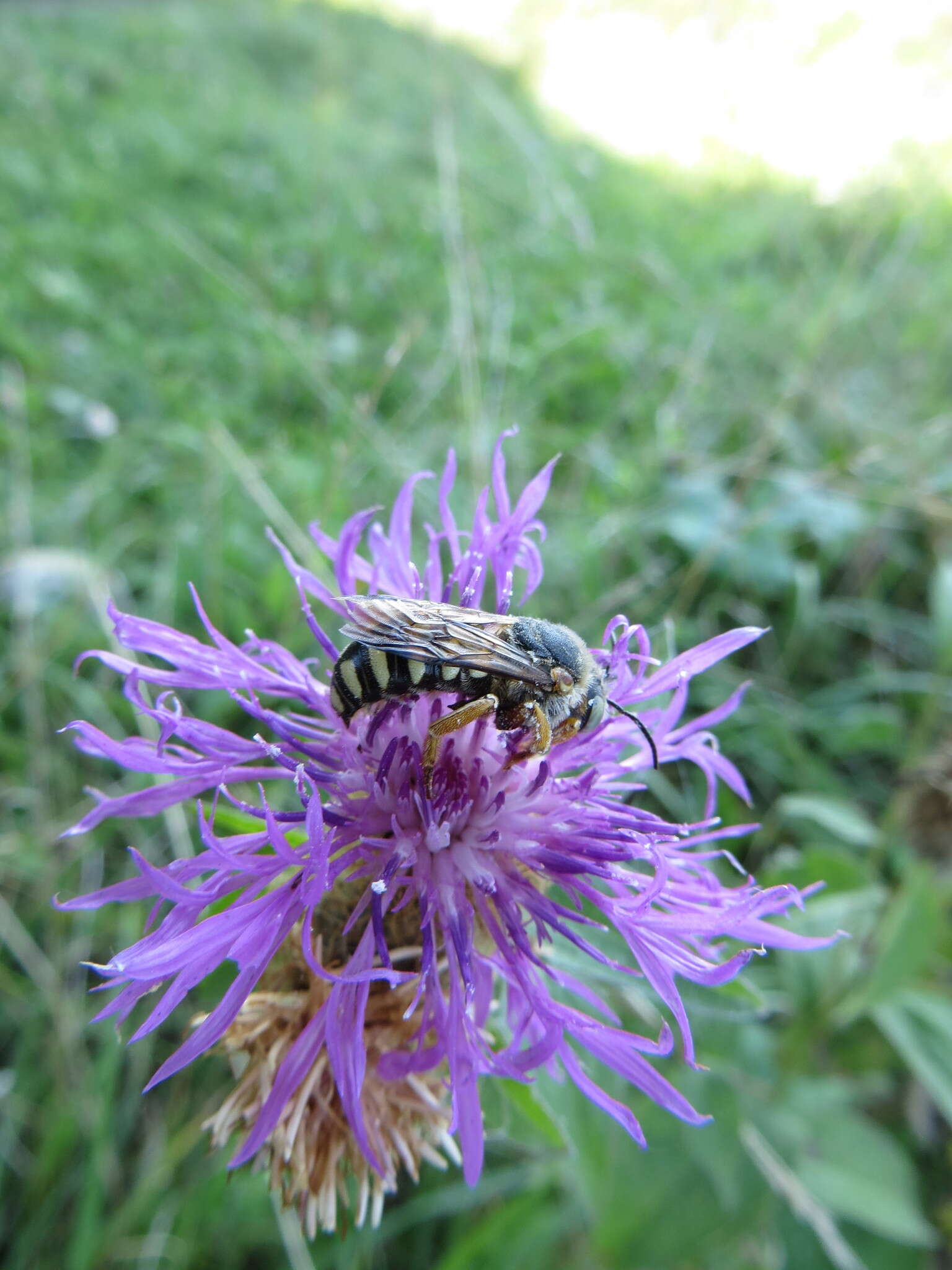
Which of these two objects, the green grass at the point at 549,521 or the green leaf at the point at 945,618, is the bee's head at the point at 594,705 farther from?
the green leaf at the point at 945,618

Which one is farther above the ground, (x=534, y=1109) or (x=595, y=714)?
(x=595, y=714)

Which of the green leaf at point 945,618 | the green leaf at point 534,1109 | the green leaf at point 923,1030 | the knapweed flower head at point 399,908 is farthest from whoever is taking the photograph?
the green leaf at point 945,618

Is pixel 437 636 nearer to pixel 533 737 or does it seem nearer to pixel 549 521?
pixel 533 737

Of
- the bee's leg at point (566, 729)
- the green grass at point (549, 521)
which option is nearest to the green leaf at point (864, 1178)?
the green grass at point (549, 521)

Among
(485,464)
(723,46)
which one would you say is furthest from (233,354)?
(723,46)

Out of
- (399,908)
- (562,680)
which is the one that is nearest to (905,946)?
(562,680)

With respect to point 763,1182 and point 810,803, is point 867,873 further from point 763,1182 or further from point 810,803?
point 763,1182
